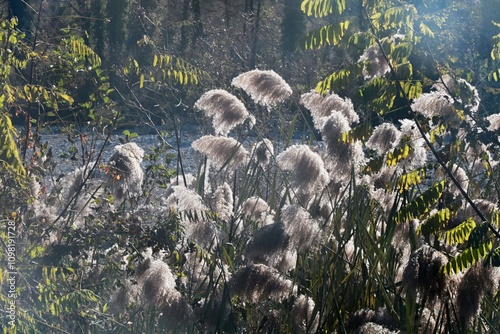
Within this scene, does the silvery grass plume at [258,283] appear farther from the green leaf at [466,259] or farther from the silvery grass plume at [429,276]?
the green leaf at [466,259]

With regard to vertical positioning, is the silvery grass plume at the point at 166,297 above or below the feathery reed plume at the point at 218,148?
below

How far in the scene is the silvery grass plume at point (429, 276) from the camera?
3.02 metres

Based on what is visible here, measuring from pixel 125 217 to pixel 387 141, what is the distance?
6.06 feet

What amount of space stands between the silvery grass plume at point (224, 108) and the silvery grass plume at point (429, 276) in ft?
6.63

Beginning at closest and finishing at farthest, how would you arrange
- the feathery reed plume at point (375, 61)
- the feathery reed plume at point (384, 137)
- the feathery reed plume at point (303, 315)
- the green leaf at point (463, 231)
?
the green leaf at point (463, 231)
the feathery reed plume at point (303, 315)
the feathery reed plume at point (384, 137)
the feathery reed plume at point (375, 61)

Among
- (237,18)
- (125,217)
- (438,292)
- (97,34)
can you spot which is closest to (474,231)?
(438,292)

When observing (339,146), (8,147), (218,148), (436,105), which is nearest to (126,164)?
(218,148)

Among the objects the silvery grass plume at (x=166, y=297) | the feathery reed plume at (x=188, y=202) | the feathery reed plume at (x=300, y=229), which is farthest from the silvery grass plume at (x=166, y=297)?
the feathery reed plume at (x=300, y=229)

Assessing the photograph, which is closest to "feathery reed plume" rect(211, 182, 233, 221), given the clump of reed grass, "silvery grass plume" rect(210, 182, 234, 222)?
"silvery grass plume" rect(210, 182, 234, 222)

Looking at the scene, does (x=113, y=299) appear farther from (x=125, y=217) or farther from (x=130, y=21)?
(x=130, y=21)

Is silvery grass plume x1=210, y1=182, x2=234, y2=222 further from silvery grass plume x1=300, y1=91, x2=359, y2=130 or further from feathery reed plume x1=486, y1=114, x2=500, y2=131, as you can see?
feathery reed plume x1=486, y1=114, x2=500, y2=131

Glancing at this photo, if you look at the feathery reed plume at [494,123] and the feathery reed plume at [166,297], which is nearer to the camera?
the feathery reed plume at [166,297]

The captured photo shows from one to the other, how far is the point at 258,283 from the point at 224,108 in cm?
145

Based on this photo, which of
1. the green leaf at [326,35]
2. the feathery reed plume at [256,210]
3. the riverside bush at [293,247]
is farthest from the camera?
the feathery reed plume at [256,210]
